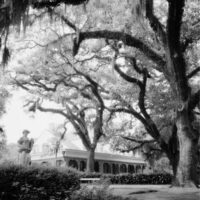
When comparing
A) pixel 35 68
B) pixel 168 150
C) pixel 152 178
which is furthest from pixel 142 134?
pixel 35 68

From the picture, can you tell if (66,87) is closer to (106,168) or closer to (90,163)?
(90,163)

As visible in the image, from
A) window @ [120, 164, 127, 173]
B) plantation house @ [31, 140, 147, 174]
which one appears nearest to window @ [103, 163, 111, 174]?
plantation house @ [31, 140, 147, 174]

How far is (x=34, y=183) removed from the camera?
277 inches

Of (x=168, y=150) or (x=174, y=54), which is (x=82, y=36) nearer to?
(x=174, y=54)

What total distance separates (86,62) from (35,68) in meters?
4.84

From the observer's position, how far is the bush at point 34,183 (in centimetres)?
665

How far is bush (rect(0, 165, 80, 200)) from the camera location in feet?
21.8

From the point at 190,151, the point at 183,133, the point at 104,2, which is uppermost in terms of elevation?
the point at 104,2

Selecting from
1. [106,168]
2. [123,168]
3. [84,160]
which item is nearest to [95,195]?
[84,160]

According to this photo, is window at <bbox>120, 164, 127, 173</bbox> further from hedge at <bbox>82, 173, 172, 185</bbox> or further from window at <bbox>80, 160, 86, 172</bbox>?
hedge at <bbox>82, 173, 172, 185</bbox>

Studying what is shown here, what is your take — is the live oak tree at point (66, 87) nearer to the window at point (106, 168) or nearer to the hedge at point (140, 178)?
the hedge at point (140, 178)

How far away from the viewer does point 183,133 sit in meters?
10.9

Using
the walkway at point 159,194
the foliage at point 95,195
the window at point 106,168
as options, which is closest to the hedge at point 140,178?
the walkway at point 159,194

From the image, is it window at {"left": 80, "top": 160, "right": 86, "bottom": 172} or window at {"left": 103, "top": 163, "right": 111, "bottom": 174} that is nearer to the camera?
window at {"left": 80, "top": 160, "right": 86, "bottom": 172}
